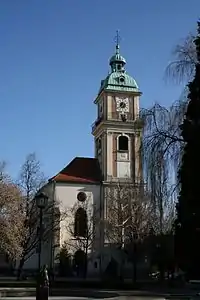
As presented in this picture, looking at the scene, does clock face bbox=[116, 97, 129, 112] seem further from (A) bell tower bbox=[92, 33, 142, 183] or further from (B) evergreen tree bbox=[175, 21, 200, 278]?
(B) evergreen tree bbox=[175, 21, 200, 278]

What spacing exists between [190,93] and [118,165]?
48227 millimetres

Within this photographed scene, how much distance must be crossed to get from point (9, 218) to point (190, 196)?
25252mm

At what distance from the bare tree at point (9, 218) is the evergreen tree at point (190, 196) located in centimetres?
2324

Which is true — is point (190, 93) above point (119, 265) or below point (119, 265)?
above

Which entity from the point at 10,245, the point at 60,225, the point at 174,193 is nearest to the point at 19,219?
the point at 10,245

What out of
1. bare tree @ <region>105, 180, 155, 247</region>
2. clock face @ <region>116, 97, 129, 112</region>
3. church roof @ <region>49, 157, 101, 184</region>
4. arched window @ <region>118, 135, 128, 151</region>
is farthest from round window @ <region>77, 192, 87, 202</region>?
clock face @ <region>116, 97, 129, 112</region>

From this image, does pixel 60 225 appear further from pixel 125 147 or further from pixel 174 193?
pixel 174 193

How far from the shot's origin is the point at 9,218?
41281mm

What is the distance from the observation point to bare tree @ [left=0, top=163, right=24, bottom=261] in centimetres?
4036

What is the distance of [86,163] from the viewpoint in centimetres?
7125

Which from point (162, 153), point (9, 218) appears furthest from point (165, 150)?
point (9, 218)

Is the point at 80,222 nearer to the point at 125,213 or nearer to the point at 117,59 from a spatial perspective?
the point at 125,213

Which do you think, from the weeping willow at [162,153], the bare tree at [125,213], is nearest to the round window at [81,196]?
the bare tree at [125,213]

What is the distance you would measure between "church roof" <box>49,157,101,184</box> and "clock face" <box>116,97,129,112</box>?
791cm
